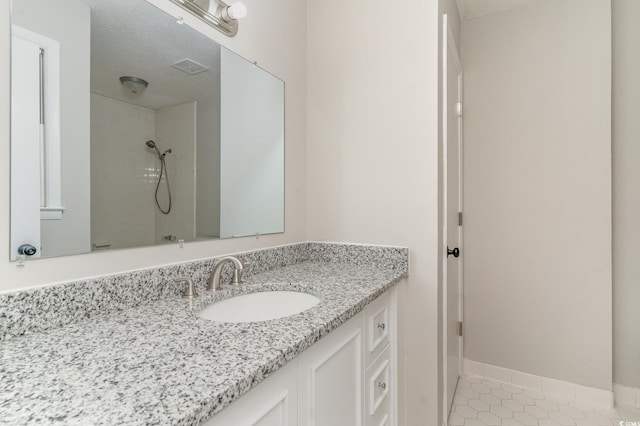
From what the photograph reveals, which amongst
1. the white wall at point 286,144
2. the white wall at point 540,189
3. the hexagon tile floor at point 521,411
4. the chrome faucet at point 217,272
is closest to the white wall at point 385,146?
the white wall at point 286,144

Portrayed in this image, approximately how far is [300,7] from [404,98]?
799mm

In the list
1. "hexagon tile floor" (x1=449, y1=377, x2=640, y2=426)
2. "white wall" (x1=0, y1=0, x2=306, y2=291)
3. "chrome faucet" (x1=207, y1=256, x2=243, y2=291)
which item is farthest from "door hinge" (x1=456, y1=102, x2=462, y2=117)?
"hexagon tile floor" (x1=449, y1=377, x2=640, y2=426)

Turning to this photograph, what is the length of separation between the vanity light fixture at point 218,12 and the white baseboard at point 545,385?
2404mm

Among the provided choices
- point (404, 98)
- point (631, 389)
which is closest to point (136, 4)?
point (404, 98)

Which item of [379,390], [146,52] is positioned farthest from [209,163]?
[379,390]

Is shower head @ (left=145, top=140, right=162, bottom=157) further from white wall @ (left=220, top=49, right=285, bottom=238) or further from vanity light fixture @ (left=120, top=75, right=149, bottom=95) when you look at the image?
white wall @ (left=220, top=49, right=285, bottom=238)

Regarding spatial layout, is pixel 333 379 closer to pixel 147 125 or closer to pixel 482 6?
pixel 147 125

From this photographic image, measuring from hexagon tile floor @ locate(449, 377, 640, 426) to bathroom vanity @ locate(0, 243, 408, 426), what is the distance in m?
0.88

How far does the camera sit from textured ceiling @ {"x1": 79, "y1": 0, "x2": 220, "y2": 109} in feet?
2.94

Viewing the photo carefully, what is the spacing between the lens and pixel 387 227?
154cm

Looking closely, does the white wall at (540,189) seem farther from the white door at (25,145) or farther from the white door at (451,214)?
the white door at (25,145)

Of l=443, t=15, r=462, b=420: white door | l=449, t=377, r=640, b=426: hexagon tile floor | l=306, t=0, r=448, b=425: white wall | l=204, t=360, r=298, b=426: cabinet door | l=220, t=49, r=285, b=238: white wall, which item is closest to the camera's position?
l=204, t=360, r=298, b=426: cabinet door

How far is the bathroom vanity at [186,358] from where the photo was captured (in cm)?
46

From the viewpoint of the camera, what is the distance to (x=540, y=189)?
200 cm
